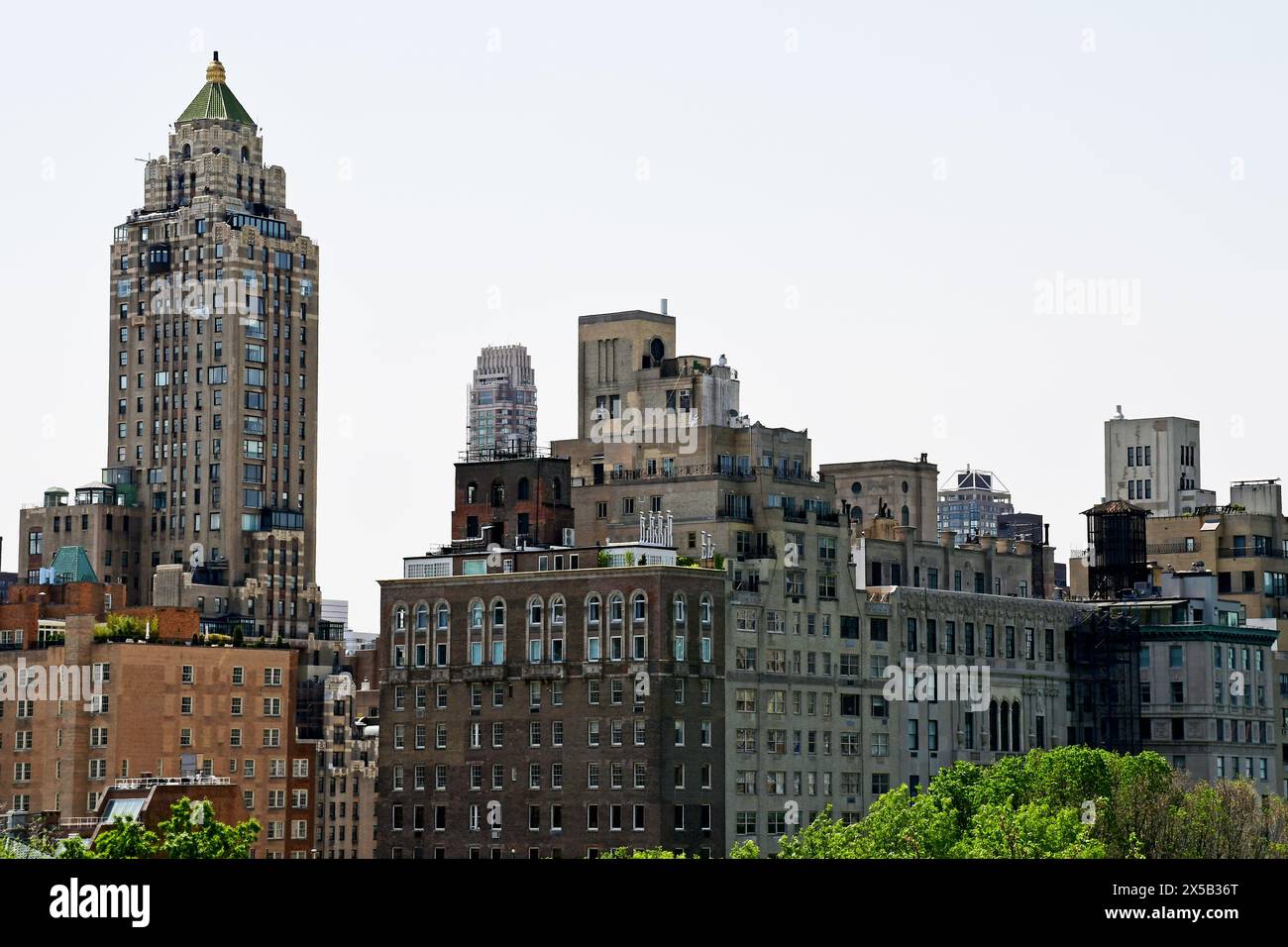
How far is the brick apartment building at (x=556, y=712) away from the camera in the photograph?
18050 centimetres

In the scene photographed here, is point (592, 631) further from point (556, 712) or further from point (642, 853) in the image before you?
point (642, 853)

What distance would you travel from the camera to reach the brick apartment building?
18050cm

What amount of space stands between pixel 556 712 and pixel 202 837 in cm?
3166

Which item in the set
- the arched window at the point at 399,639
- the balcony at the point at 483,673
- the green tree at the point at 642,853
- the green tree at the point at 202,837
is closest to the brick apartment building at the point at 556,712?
the balcony at the point at 483,673

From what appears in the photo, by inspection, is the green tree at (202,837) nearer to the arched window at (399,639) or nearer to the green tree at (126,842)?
the green tree at (126,842)

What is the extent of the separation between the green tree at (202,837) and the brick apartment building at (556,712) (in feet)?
60.6

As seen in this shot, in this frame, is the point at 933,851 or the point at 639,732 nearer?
the point at 933,851

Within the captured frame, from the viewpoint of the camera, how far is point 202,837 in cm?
16300

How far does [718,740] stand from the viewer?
605 ft

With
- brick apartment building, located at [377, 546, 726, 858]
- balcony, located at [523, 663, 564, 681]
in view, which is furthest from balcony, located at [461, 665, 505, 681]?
balcony, located at [523, 663, 564, 681]
